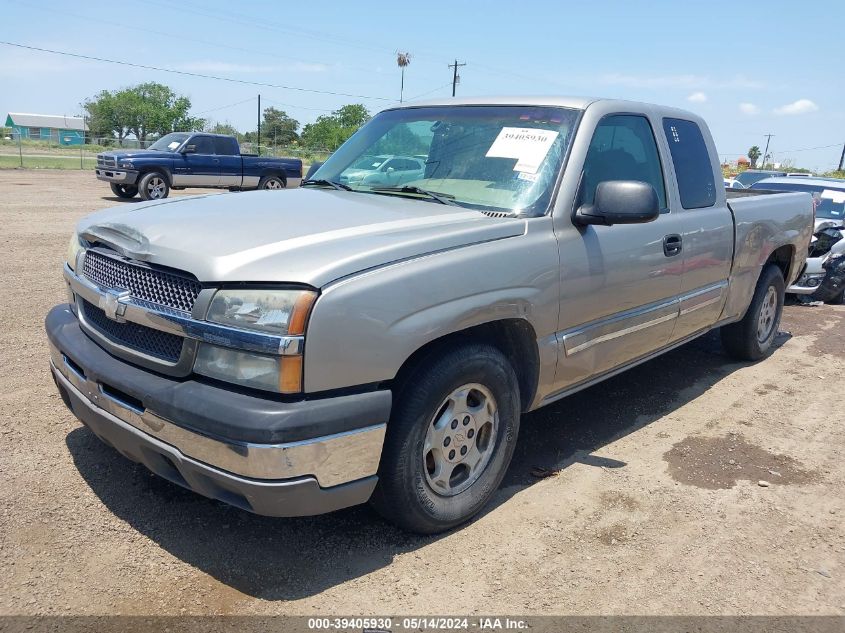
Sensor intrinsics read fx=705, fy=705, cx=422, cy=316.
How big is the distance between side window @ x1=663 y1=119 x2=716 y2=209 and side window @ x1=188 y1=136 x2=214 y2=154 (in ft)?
51.9

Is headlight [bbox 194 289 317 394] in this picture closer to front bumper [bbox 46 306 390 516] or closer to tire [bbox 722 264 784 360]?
front bumper [bbox 46 306 390 516]

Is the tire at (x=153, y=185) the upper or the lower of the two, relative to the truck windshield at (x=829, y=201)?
lower

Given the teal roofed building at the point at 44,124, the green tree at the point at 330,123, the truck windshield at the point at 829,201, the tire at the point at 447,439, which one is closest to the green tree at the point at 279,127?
the green tree at the point at 330,123

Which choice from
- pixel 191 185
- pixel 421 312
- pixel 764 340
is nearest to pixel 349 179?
pixel 421 312

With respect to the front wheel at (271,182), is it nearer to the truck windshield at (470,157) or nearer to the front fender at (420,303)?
the truck windshield at (470,157)

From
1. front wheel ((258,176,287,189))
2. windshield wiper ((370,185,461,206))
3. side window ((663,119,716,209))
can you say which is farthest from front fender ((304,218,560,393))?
front wheel ((258,176,287,189))

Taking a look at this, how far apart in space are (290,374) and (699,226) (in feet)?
10.5

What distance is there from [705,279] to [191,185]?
16.1m

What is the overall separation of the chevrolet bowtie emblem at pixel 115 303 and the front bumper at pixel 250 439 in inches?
8.1

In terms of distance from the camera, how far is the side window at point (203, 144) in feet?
60.3

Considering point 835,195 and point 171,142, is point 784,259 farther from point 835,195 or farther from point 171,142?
point 171,142

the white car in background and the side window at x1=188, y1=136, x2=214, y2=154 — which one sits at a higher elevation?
the white car in background

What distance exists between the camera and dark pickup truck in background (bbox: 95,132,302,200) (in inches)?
679

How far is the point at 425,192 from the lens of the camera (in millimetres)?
3729
